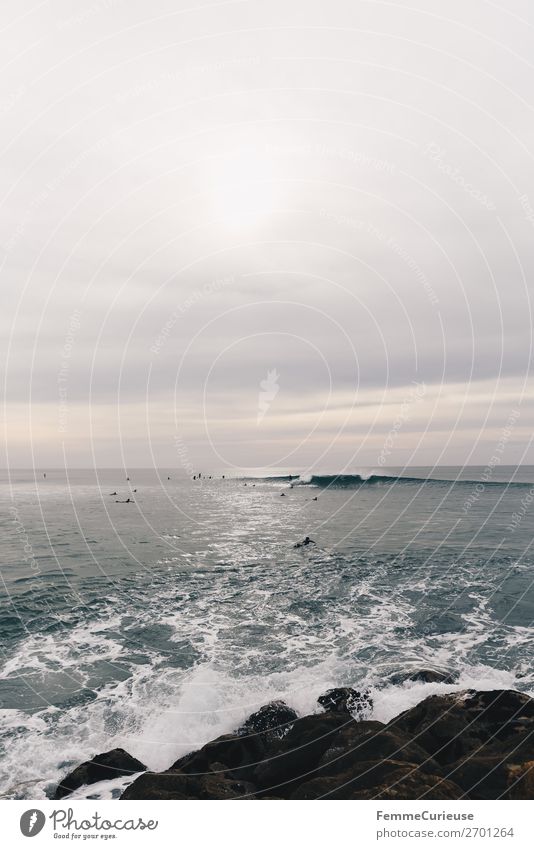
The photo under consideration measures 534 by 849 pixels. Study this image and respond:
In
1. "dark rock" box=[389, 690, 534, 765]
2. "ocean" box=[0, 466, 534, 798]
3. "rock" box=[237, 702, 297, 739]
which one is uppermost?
"dark rock" box=[389, 690, 534, 765]

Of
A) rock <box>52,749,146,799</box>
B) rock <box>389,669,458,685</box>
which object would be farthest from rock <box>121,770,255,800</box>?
rock <box>389,669,458,685</box>

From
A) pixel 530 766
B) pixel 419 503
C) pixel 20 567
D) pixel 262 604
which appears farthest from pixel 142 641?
pixel 419 503

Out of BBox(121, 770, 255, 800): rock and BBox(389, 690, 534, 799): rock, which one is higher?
BBox(389, 690, 534, 799): rock

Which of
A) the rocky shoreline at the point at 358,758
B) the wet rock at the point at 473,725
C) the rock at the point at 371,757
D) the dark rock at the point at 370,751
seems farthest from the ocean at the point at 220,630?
the dark rock at the point at 370,751

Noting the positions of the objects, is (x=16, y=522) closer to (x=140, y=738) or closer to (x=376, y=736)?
(x=140, y=738)

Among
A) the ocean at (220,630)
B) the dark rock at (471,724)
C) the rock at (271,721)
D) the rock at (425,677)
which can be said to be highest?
the dark rock at (471,724)
